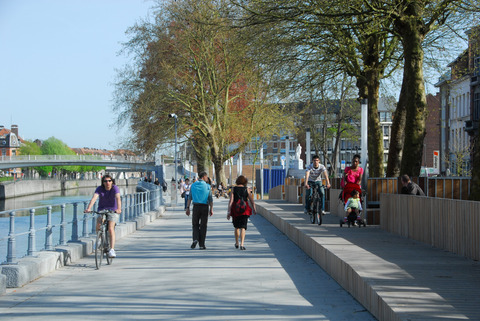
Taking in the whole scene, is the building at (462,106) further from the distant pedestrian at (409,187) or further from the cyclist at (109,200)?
the cyclist at (109,200)

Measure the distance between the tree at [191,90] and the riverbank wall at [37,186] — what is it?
41454 mm

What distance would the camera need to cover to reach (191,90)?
49562 millimetres

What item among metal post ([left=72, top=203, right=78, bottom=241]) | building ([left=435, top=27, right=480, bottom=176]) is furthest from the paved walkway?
building ([left=435, top=27, right=480, bottom=176])

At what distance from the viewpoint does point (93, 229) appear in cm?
1795

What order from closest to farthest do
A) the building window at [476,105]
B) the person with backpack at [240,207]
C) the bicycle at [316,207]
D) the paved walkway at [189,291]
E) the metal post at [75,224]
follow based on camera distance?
the paved walkway at [189,291] → the metal post at [75,224] → the person with backpack at [240,207] → the bicycle at [316,207] → the building window at [476,105]

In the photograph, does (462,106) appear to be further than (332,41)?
Yes

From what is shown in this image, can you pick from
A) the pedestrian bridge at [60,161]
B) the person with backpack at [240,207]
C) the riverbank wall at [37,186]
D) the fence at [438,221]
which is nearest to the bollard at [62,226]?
the person with backpack at [240,207]

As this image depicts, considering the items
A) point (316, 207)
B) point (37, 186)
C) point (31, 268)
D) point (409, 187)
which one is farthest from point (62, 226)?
point (37, 186)

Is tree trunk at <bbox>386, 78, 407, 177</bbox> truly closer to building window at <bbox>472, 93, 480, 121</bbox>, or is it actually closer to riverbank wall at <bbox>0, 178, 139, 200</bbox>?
building window at <bbox>472, 93, 480, 121</bbox>

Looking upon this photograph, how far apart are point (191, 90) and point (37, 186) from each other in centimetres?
6388

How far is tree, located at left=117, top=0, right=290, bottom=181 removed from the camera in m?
47.5

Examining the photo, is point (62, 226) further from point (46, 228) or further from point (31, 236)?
point (31, 236)

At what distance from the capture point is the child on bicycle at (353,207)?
59.8ft

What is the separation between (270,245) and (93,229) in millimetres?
3975
